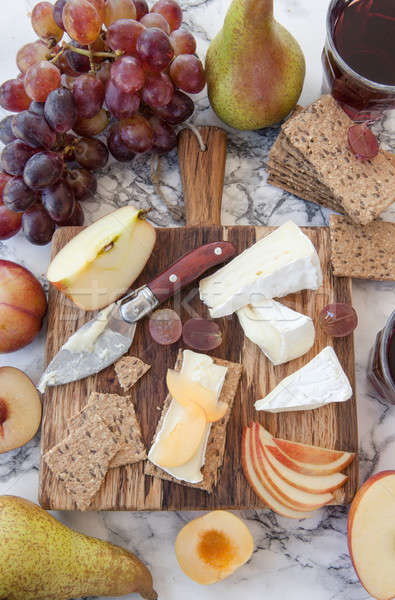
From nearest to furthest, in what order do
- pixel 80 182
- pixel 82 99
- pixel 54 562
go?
pixel 54 562 < pixel 82 99 < pixel 80 182

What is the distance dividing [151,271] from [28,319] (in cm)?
28

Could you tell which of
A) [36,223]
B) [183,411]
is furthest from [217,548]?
[36,223]

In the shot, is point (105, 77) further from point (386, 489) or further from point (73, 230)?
point (386, 489)

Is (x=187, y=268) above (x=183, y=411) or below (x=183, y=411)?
above

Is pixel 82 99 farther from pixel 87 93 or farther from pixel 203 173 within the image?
pixel 203 173


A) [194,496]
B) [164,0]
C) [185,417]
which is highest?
[164,0]

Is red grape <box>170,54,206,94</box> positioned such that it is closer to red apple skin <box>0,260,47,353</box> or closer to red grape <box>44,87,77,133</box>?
red grape <box>44,87,77,133</box>

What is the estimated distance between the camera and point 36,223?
130 cm

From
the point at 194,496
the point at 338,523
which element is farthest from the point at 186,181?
the point at 338,523

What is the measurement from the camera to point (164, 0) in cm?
133

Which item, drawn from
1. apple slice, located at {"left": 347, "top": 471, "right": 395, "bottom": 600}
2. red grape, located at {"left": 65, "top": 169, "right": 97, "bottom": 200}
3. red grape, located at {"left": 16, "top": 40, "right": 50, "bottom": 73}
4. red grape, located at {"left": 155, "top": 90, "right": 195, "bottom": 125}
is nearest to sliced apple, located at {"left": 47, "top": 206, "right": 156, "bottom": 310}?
red grape, located at {"left": 65, "top": 169, "right": 97, "bottom": 200}

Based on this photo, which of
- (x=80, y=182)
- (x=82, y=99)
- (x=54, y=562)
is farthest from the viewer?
(x=80, y=182)

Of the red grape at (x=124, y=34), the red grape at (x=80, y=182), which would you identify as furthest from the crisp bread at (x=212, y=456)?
the red grape at (x=124, y=34)

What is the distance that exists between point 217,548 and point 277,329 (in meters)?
0.46
